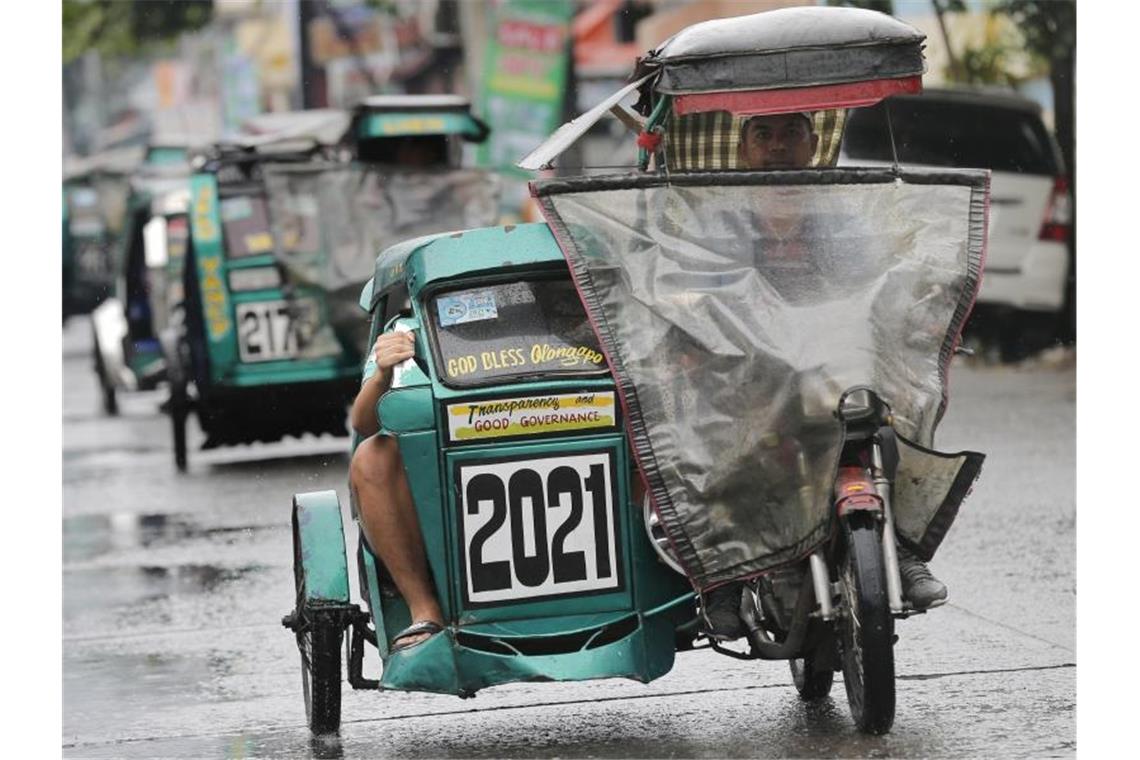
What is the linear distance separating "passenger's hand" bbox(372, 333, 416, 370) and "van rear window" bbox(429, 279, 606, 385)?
0.07 metres

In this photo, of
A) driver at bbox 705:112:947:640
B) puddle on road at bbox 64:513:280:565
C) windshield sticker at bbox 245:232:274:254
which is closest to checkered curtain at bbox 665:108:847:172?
driver at bbox 705:112:947:640

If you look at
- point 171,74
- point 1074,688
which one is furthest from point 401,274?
point 171,74

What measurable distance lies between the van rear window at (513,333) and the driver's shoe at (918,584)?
0.92 metres

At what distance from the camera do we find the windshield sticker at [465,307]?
6176 millimetres

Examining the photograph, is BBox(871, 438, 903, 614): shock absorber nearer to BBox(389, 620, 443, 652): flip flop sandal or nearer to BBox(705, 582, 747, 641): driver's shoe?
BBox(705, 582, 747, 641): driver's shoe

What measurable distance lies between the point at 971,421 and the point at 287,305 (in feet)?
14.6

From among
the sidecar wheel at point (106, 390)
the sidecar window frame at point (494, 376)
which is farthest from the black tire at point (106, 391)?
the sidecar window frame at point (494, 376)

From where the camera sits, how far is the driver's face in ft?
21.2

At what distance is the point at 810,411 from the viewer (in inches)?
227

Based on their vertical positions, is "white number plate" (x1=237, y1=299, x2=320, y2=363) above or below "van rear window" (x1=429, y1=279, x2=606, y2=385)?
below

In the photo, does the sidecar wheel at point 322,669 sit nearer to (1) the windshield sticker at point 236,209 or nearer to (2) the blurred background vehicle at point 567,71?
(2) the blurred background vehicle at point 567,71

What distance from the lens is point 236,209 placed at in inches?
572

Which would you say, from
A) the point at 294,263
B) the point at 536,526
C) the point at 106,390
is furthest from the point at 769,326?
the point at 106,390

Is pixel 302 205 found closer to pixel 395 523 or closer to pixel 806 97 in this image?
pixel 395 523
